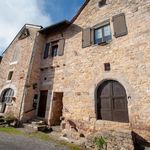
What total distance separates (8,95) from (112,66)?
26.0 feet

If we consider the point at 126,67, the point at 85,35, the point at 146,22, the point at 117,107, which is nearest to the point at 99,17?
the point at 85,35

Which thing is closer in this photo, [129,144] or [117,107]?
[129,144]

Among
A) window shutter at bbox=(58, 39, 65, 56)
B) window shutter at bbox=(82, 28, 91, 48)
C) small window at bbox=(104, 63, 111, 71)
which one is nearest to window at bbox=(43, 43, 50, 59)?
window shutter at bbox=(58, 39, 65, 56)

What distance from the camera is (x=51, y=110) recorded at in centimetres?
815

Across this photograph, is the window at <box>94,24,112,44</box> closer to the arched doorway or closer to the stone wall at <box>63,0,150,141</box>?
the stone wall at <box>63,0,150,141</box>

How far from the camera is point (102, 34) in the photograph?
24.6 ft

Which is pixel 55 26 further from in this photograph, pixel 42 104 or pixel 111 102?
pixel 111 102

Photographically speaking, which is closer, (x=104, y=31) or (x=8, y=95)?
(x=104, y=31)

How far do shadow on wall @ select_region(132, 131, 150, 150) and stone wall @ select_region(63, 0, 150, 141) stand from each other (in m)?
0.35

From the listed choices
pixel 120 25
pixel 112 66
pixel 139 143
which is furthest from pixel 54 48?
pixel 139 143

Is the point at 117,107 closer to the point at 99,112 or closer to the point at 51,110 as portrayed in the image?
the point at 99,112

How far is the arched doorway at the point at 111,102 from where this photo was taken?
5.69m

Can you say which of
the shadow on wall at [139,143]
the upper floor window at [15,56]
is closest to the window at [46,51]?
the upper floor window at [15,56]

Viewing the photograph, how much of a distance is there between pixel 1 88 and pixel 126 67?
9.54m
